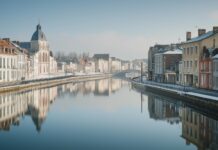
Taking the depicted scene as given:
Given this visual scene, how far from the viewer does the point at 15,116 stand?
115 feet

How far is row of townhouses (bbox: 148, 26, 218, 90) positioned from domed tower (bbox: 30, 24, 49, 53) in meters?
52.8

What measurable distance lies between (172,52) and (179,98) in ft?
91.2

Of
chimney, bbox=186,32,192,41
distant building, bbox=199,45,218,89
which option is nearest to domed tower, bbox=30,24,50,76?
chimney, bbox=186,32,192,41

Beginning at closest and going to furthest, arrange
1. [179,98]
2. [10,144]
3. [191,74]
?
[10,144]
[179,98]
[191,74]

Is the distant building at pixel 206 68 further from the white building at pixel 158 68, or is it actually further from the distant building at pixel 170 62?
the white building at pixel 158 68

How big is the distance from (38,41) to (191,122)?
9322cm

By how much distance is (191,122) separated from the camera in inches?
1238

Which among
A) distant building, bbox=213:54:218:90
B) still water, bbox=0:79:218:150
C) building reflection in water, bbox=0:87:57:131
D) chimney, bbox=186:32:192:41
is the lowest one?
still water, bbox=0:79:218:150

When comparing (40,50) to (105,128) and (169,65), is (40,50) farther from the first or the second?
(105,128)

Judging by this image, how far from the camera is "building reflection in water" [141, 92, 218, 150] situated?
24.2m

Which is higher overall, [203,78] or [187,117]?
[203,78]

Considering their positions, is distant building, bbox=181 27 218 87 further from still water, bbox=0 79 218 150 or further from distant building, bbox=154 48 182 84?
still water, bbox=0 79 218 150

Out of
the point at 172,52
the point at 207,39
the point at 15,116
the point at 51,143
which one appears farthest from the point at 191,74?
the point at 51,143

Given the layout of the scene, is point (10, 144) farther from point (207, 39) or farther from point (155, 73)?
point (155, 73)
